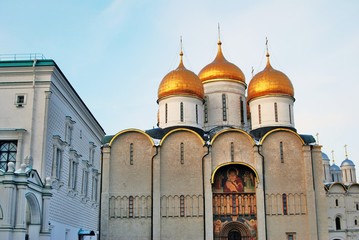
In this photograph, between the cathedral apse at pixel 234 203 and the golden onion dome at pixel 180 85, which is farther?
the golden onion dome at pixel 180 85

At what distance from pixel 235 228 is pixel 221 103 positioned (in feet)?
32.9

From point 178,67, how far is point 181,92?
9.07 feet

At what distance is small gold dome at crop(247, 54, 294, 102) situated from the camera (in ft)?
108

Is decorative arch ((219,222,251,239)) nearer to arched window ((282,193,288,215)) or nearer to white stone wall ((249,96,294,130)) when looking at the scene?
arched window ((282,193,288,215))

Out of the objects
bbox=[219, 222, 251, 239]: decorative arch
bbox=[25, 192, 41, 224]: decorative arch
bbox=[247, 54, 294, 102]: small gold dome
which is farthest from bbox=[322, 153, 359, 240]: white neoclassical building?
bbox=[25, 192, 41, 224]: decorative arch

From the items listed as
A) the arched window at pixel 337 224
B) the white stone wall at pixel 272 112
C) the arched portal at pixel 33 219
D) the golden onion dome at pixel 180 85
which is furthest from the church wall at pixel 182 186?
the arched window at pixel 337 224

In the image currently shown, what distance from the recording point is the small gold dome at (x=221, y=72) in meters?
35.9

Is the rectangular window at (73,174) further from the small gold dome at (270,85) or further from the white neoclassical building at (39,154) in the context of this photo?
the small gold dome at (270,85)

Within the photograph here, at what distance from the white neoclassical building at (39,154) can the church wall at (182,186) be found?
225 inches

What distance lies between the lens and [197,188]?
2908cm

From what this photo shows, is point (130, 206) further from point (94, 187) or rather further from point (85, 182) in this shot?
point (85, 182)

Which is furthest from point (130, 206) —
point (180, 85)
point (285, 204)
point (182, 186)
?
point (285, 204)

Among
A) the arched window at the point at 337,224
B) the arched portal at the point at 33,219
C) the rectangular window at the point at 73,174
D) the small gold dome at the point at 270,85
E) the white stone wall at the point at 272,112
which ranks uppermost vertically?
the small gold dome at the point at 270,85

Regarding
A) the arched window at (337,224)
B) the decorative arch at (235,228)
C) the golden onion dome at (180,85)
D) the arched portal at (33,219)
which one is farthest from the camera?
the arched window at (337,224)
